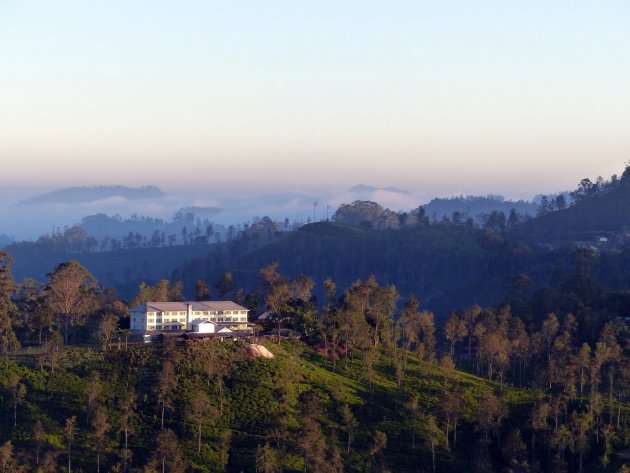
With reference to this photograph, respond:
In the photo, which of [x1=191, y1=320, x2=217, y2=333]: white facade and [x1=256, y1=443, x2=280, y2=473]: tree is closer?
[x1=256, y1=443, x2=280, y2=473]: tree

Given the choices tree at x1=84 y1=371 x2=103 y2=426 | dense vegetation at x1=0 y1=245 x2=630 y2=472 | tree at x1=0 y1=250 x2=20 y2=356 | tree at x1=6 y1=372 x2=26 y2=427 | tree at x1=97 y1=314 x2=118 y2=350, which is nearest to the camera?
dense vegetation at x1=0 y1=245 x2=630 y2=472

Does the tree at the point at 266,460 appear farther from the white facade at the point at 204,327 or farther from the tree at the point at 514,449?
the white facade at the point at 204,327

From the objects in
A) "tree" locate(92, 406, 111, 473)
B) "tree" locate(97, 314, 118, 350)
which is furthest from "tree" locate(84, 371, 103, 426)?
"tree" locate(97, 314, 118, 350)

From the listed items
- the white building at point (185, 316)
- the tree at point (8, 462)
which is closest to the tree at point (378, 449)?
the white building at point (185, 316)

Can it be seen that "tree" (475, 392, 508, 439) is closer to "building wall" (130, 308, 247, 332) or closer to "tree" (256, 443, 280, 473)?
"tree" (256, 443, 280, 473)

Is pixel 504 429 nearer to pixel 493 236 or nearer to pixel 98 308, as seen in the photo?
pixel 98 308

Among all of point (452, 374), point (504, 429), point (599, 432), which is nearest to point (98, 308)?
point (452, 374)
